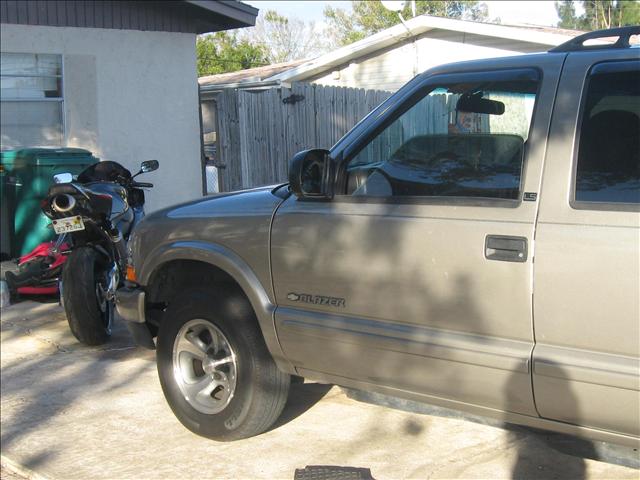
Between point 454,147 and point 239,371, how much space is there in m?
1.72

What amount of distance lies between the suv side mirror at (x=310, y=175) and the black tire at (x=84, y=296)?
9.76 ft

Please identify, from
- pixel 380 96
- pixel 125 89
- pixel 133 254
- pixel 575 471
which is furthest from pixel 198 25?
pixel 575 471

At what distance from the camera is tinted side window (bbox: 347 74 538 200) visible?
3783mm

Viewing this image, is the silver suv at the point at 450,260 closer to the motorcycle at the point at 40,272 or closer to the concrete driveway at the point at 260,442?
the concrete driveway at the point at 260,442

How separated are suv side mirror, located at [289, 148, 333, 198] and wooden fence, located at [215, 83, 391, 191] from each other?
324 inches

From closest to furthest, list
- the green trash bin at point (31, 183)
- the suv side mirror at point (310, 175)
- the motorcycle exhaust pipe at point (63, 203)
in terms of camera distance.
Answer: the suv side mirror at point (310, 175)
the motorcycle exhaust pipe at point (63, 203)
the green trash bin at point (31, 183)

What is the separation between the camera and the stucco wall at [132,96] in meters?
10.9

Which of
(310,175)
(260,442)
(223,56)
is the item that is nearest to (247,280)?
(310,175)

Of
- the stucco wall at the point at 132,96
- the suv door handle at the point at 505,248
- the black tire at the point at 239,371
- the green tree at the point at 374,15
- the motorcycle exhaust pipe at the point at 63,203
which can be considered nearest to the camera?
the suv door handle at the point at 505,248

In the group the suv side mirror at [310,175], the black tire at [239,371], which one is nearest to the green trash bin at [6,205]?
the black tire at [239,371]

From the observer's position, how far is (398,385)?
4.06 m

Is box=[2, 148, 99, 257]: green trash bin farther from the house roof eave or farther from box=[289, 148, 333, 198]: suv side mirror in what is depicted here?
the house roof eave

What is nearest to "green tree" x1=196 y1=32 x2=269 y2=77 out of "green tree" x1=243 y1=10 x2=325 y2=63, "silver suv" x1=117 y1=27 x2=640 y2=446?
"green tree" x1=243 y1=10 x2=325 y2=63

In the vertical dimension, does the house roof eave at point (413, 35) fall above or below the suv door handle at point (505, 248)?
above
